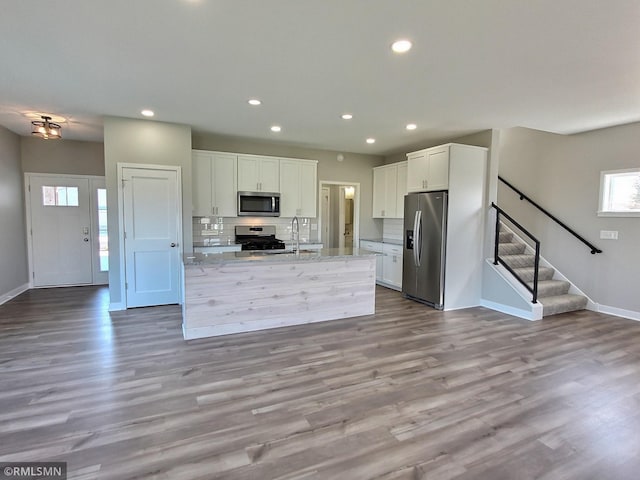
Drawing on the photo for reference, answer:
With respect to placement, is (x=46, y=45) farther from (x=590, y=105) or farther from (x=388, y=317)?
(x=590, y=105)

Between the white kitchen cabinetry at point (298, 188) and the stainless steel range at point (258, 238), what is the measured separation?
436mm

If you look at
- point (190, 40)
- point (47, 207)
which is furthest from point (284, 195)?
point (47, 207)

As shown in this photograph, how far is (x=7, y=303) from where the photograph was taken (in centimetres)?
520

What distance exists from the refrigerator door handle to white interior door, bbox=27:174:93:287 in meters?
6.24

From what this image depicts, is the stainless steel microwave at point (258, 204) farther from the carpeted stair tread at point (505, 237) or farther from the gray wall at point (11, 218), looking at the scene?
the carpeted stair tread at point (505, 237)

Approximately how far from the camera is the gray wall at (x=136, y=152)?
4.70 meters

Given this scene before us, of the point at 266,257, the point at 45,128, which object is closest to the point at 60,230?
the point at 45,128

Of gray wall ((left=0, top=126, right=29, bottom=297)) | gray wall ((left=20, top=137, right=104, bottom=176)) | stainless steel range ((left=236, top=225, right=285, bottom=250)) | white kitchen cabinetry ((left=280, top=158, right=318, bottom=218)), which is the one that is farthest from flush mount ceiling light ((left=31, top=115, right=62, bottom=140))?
white kitchen cabinetry ((left=280, top=158, right=318, bottom=218))

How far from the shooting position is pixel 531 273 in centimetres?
540

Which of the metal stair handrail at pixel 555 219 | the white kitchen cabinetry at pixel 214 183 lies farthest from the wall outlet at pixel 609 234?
the white kitchen cabinetry at pixel 214 183

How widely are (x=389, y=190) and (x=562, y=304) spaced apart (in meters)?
3.54

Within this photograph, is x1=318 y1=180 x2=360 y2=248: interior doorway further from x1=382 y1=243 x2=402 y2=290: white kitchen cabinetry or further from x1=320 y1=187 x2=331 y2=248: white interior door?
x1=382 y1=243 x2=402 y2=290: white kitchen cabinetry

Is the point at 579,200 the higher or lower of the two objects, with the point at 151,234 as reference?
higher

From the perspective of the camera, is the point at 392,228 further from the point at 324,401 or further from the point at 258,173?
the point at 324,401
